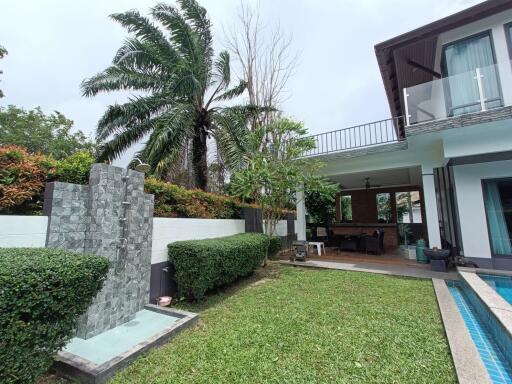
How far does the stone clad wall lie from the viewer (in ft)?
12.2

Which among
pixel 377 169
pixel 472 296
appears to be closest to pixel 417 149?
pixel 377 169

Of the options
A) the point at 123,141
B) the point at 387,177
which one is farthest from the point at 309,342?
the point at 387,177

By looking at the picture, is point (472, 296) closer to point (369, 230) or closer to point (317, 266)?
point (317, 266)

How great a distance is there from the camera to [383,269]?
8078mm

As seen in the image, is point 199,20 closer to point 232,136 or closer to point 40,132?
point 232,136

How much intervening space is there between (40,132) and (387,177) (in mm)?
29756

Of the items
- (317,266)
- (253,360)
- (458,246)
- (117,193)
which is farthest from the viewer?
(317,266)

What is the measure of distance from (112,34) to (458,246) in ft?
48.7

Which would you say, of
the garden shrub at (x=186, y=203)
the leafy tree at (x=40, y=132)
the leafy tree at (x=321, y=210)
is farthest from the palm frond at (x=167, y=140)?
the leafy tree at (x=40, y=132)

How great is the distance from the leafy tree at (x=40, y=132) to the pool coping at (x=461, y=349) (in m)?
24.6

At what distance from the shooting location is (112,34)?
30.6ft

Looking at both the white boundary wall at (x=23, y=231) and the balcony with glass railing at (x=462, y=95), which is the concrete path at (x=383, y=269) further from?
the white boundary wall at (x=23, y=231)

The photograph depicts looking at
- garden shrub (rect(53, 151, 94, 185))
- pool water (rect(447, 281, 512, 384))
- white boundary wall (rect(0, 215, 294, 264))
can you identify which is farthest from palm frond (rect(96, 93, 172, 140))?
pool water (rect(447, 281, 512, 384))

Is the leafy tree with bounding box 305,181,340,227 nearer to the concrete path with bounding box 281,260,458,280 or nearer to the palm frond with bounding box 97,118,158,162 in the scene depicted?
the concrete path with bounding box 281,260,458,280
